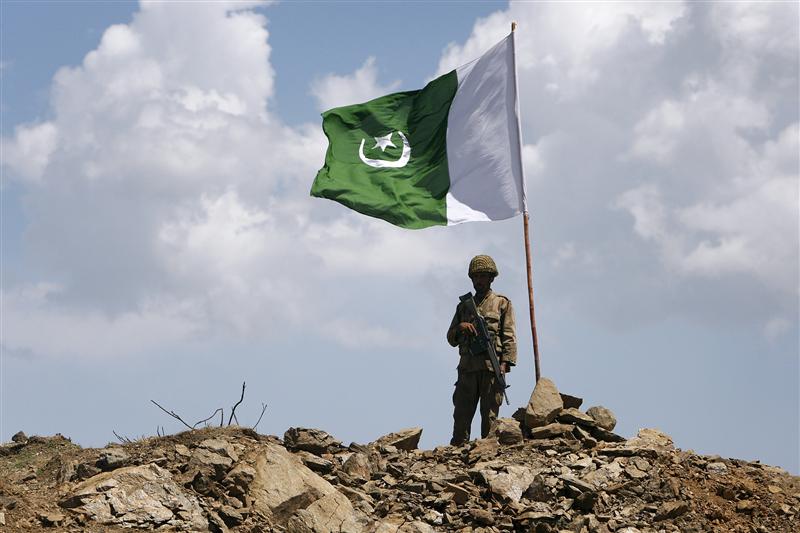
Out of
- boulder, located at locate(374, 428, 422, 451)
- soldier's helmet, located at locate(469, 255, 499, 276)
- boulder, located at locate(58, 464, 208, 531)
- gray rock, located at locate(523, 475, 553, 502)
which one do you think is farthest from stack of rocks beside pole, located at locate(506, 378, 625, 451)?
boulder, located at locate(58, 464, 208, 531)

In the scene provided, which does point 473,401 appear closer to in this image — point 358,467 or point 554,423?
point 554,423

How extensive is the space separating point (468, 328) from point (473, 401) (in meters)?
1.13

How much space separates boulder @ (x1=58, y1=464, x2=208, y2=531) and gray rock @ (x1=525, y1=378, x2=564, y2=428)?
16.0ft

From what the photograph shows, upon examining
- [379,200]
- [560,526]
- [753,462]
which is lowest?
[560,526]

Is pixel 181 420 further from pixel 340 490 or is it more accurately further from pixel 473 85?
pixel 473 85

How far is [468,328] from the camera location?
48.8 ft

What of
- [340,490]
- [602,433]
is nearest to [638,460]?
[602,433]

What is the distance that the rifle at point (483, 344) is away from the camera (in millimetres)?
14805

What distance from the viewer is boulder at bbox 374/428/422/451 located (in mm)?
14734

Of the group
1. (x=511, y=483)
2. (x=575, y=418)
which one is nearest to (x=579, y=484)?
(x=511, y=483)

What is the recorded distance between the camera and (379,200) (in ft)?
54.6

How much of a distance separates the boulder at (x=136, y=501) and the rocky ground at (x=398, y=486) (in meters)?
0.02

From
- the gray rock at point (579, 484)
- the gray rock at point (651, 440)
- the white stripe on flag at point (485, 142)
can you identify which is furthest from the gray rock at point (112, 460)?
the gray rock at point (651, 440)

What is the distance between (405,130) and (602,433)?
6.10m
